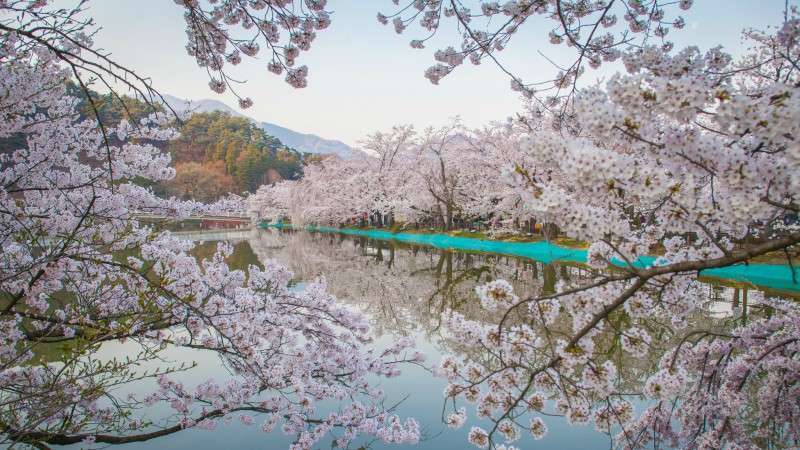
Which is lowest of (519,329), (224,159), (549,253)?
(519,329)

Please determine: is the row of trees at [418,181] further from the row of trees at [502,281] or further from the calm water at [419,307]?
the row of trees at [502,281]

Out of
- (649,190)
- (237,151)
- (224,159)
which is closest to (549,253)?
(649,190)

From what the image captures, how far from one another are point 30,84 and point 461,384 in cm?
314

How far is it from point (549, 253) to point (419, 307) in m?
4.26

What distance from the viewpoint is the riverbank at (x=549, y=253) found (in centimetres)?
878

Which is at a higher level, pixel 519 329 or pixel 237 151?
pixel 237 151

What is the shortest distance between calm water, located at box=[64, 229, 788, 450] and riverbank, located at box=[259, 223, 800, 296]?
31.5 inches

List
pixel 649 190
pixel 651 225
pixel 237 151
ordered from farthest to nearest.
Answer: pixel 237 151
pixel 651 225
pixel 649 190

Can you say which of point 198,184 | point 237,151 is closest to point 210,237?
point 198,184

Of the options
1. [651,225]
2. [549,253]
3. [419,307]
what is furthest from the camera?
[419,307]

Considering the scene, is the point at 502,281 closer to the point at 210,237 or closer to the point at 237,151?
the point at 210,237

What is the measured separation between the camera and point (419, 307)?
838 cm

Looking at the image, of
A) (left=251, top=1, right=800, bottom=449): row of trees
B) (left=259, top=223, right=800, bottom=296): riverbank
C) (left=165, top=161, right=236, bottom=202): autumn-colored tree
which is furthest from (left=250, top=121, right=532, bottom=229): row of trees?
(left=251, top=1, right=800, bottom=449): row of trees

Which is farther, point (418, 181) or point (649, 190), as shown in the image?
point (418, 181)
